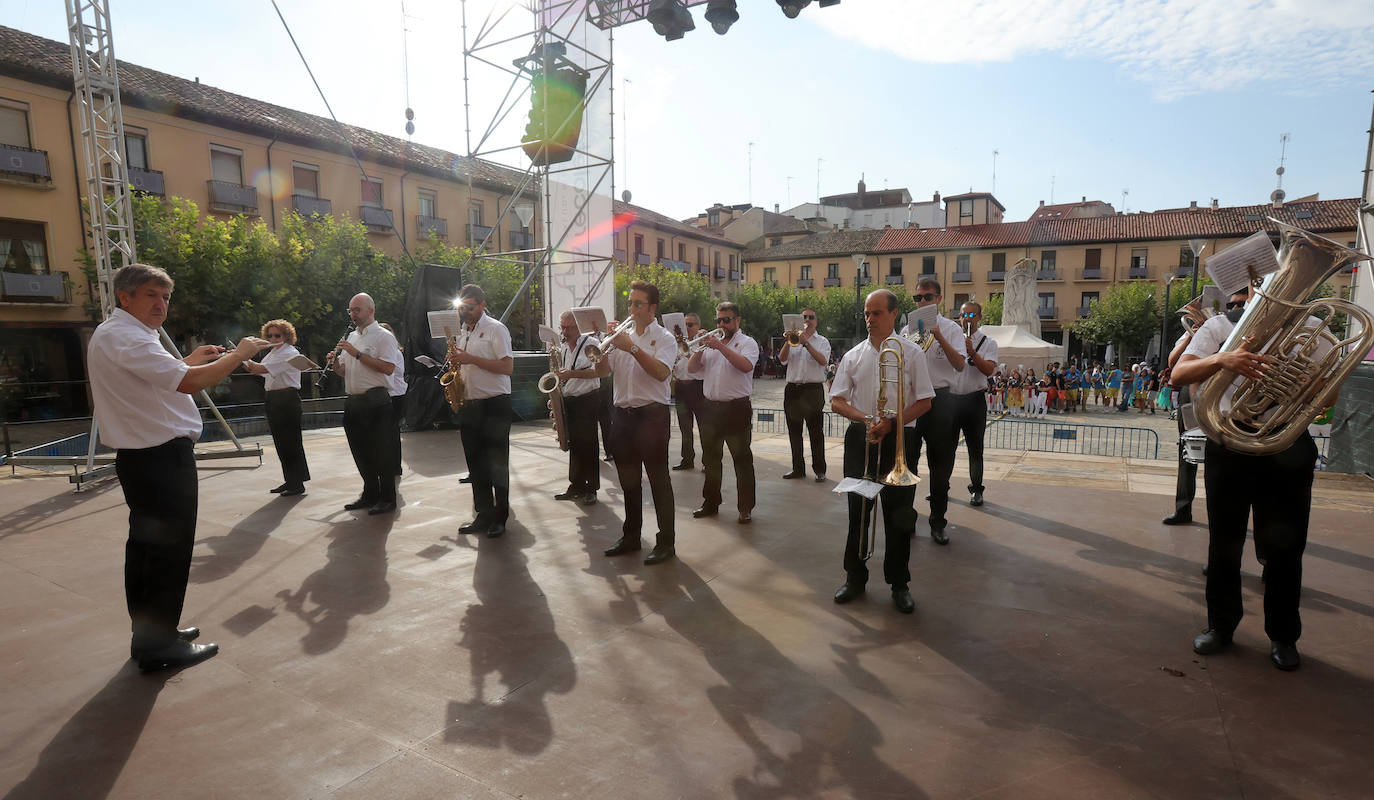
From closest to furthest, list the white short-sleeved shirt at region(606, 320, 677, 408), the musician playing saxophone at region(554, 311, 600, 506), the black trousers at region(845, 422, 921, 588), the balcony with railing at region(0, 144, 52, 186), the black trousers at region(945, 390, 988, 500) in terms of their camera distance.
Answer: the black trousers at region(845, 422, 921, 588)
the white short-sleeved shirt at region(606, 320, 677, 408)
the black trousers at region(945, 390, 988, 500)
the musician playing saxophone at region(554, 311, 600, 506)
the balcony with railing at region(0, 144, 52, 186)

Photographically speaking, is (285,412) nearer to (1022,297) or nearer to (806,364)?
(806,364)

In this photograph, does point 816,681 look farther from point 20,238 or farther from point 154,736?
point 20,238

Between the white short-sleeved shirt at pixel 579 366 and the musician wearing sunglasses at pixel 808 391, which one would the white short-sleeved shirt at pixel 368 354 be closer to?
the white short-sleeved shirt at pixel 579 366

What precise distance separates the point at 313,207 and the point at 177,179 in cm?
393

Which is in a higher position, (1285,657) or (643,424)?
(643,424)

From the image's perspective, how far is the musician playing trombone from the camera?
3918 mm

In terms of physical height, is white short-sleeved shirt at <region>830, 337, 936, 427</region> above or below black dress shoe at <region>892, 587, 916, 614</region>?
above

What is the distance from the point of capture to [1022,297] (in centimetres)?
2055

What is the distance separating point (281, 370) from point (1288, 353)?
7555mm

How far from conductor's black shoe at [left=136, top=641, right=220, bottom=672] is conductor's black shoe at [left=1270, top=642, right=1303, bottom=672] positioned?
500 centimetres

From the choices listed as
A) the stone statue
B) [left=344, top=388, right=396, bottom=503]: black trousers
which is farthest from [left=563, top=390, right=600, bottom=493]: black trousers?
the stone statue

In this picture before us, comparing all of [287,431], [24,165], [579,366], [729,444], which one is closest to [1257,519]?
[729,444]

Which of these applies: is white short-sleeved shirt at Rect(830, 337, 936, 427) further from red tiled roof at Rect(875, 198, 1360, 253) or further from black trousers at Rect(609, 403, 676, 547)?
red tiled roof at Rect(875, 198, 1360, 253)

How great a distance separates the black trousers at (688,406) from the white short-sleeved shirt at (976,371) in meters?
2.58
